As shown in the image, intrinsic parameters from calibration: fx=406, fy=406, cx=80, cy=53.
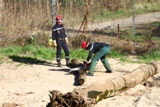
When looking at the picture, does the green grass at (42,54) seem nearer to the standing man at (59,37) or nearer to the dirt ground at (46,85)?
the dirt ground at (46,85)

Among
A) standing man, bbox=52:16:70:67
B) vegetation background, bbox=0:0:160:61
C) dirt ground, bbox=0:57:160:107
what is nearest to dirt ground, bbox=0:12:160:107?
dirt ground, bbox=0:57:160:107

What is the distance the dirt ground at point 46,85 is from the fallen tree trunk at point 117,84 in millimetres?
147

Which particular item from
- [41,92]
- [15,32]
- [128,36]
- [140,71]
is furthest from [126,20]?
[41,92]

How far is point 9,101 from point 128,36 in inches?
410

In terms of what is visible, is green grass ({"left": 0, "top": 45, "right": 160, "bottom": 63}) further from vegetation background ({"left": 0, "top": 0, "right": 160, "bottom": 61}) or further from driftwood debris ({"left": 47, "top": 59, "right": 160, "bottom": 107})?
driftwood debris ({"left": 47, "top": 59, "right": 160, "bottom": 107})

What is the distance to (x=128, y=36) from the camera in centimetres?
1920

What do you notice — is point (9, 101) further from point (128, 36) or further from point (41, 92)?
point (128, 36)

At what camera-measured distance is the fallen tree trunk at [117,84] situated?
30.2ft

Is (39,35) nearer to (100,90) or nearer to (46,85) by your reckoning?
(46,85)

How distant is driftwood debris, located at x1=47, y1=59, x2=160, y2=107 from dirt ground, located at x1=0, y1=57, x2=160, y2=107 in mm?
169

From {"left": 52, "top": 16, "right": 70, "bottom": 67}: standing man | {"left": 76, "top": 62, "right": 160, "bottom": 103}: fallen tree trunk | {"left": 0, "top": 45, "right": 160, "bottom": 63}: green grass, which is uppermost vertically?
{"left": 52, "top": 16, "right": 70, "bottom": 67}: standing man

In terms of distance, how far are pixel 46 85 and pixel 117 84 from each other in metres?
2.13

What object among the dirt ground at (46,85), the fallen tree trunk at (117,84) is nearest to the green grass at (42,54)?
the dirt ground at (46,85)

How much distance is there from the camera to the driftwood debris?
8.30m
